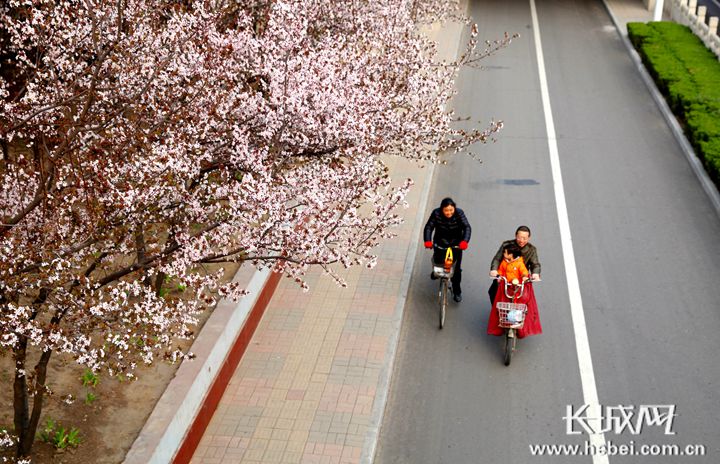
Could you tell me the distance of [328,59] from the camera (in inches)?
462

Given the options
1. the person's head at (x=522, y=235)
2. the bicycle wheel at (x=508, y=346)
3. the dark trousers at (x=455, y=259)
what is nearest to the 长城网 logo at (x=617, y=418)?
the bicycle wheel at (x=508, y=346)

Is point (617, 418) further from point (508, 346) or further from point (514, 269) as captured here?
point (514, 269)

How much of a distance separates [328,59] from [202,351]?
422cm

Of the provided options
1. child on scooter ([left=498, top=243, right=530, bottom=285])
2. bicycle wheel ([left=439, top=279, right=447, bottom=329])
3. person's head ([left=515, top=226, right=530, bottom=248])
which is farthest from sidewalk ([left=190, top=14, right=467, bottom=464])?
person's head ([left=515, top=226, right=530, bottom=248])

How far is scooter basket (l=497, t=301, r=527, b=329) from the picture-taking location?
11.7 metres

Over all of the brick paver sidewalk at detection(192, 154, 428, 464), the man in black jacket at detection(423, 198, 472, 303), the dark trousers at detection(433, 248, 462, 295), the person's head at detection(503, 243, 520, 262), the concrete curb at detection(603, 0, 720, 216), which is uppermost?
the concrete curb at detection(603, 0, 720, 216)

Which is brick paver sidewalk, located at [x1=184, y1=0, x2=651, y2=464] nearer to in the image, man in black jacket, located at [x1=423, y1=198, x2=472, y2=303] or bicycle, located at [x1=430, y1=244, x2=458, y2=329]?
bicycle, located at [x1=430, y1=244, x2=458, y2=329]

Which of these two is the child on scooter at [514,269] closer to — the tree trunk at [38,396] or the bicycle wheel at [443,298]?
the bicycle wheel at [443,298]

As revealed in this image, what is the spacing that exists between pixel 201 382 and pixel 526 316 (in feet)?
14.7

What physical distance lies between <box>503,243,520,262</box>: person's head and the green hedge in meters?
7.09

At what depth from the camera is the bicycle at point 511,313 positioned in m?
11.7

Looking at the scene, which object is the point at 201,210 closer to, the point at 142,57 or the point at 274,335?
the point at 142,57

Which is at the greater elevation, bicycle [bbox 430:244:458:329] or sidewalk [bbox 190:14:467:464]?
bicycle [bbox 430:244:458:329]

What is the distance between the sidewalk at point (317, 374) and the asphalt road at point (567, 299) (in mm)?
283
